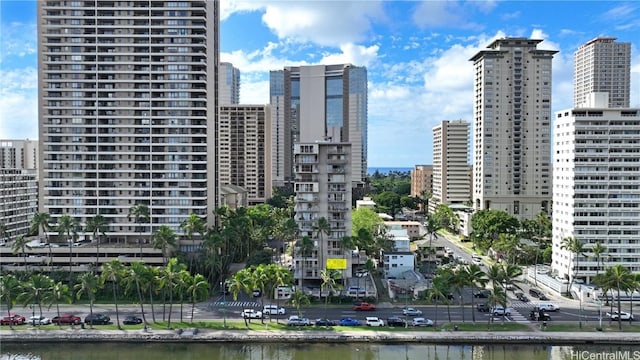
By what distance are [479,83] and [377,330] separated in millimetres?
80201

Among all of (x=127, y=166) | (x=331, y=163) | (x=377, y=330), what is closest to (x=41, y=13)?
(x=127, y=166)

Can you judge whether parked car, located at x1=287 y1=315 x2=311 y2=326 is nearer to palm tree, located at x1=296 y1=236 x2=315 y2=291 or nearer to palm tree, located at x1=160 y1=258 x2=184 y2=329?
palm tree, located at x1=296 y1=236 x2=315 y2=291

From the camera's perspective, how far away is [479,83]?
4441 inches

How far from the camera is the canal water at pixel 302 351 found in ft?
146

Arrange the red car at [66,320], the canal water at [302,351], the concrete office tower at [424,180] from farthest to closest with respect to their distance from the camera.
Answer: the concrete office tower at [424,180] < the red car at [66,320] < the canal water at [302,351]

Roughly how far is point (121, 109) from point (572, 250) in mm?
66635

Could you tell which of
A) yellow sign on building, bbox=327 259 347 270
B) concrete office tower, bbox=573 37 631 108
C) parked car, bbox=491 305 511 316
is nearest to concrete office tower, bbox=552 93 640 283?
parked car, bbox=491 305 511 316

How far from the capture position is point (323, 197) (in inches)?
2623

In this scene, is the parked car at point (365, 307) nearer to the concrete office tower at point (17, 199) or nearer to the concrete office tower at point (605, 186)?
the concrete office tower at point (605, 186)

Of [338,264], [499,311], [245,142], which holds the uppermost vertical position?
[245,142]

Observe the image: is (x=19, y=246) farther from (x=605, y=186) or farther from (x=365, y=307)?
(x=605, y=186)

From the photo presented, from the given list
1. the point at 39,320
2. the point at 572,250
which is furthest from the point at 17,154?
the point at 572,250

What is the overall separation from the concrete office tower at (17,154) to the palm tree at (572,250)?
376 feet

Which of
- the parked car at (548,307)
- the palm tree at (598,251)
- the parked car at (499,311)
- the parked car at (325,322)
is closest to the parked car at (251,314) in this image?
the parked car at (325,322)
